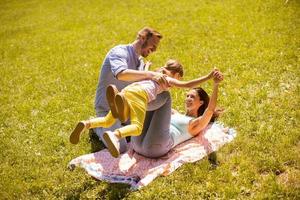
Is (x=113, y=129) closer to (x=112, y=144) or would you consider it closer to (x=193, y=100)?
(x=193, y=100)

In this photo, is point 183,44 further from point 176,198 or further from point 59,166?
point 176,198

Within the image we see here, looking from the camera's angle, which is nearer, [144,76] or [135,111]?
[135,111]

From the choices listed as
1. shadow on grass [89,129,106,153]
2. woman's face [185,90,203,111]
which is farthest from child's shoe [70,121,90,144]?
woman's face [185,90,203,111]

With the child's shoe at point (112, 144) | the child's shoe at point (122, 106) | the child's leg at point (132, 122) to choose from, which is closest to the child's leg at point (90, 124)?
the child's shoe at point (122, 106)

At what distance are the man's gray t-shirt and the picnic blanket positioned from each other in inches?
47.8

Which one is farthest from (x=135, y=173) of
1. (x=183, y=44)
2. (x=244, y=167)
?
(x=183, y=44)

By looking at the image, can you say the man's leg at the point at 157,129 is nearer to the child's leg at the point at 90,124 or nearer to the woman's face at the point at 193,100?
the child's leg at the point at 90,124

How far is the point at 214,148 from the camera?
24.6 ft

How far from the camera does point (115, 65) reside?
7727mm

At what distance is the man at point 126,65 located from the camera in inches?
291

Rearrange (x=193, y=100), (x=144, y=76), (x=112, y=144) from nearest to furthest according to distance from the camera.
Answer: (x=112, y=144) < (x=144, y=76) < (x=193, y=100)

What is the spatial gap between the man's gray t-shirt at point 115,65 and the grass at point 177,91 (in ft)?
3.80

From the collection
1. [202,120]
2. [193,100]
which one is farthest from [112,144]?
[193,100]

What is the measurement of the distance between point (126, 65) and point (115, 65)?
0.22 metres
